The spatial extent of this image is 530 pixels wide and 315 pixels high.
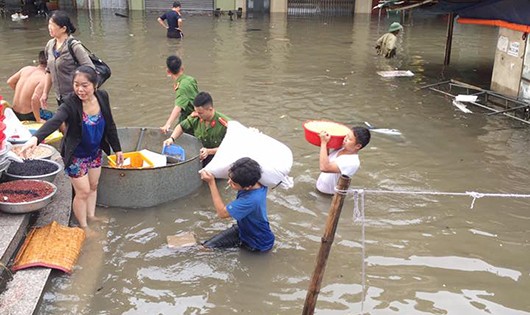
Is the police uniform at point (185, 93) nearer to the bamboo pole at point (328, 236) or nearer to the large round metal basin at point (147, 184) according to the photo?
the large round metal basin at point (147, 184)

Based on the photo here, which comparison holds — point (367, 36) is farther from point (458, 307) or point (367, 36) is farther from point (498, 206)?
point (458, 307)

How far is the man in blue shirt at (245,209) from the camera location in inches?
162

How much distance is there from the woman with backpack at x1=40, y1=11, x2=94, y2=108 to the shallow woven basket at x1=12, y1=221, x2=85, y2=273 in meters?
1.60

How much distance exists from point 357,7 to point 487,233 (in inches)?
875

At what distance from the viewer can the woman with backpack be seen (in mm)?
5238

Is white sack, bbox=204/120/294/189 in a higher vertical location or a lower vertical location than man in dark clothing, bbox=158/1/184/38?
lower

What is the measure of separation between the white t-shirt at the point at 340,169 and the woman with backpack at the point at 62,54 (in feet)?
8.58

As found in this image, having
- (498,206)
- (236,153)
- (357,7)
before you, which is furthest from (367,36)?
(236,153)

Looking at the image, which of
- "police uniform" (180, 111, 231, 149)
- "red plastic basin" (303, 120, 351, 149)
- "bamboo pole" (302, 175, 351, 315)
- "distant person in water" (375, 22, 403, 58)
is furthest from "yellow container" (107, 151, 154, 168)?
"distant person in water" (375, 22, 403, 58)

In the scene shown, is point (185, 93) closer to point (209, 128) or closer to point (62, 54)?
point (209, 128)

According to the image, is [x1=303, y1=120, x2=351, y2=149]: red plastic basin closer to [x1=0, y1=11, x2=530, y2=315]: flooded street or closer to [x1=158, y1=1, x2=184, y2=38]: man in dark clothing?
[x1=0, y1=11, x2=530, y2=315]: flooded street

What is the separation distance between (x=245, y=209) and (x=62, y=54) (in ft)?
9.00

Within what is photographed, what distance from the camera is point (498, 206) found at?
5520 millimetres

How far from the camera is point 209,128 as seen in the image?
17.9 feet
